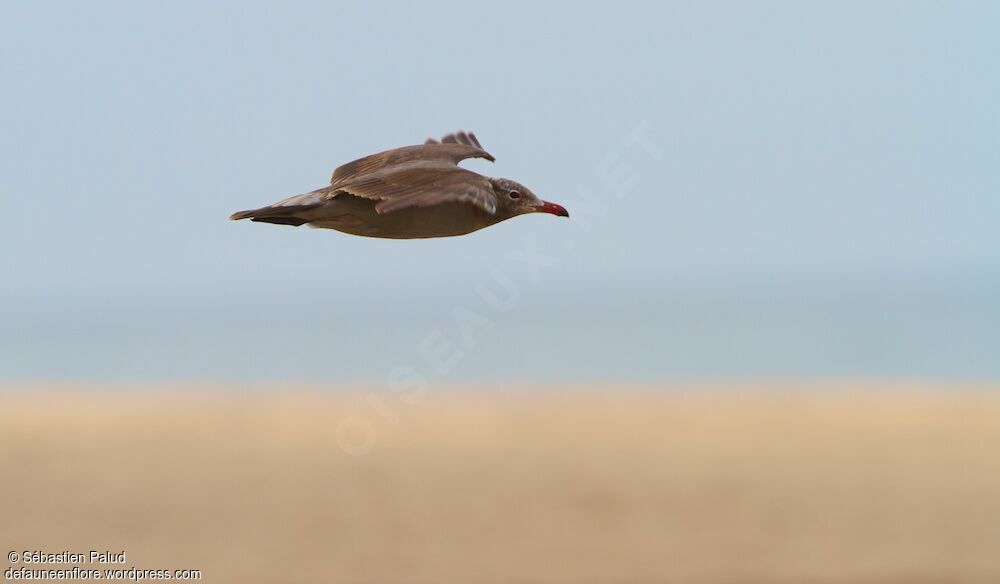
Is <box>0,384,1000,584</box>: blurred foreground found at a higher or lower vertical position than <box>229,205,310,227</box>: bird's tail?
higher

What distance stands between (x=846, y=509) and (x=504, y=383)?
21.4 meters

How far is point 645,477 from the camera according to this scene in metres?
24.0

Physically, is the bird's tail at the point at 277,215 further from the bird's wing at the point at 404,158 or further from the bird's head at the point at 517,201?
the bird's head at the point at 517,201

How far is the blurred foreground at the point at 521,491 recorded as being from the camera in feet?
63.9

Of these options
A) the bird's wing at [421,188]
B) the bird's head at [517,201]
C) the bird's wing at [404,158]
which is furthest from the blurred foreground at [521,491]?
the bird's wing at [421,188]

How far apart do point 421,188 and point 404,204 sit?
0.33 metres

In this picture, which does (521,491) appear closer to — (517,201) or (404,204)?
(517,201)

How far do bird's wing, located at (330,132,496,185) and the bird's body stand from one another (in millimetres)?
360

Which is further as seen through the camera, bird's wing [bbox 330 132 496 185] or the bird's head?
bird's wing [bbox 330 132 496 185]

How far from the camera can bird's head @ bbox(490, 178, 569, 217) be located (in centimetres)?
661

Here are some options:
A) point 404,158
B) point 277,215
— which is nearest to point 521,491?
point 404,158

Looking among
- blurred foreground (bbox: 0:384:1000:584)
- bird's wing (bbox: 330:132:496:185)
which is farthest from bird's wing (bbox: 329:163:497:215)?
blurred foreground (bbox: 0:384:1000:584)

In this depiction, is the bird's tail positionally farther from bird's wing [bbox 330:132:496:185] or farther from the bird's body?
bird's wing [bbox 330:132:496:185]

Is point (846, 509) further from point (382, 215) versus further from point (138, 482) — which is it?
point (382, 215)
